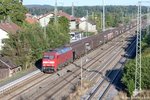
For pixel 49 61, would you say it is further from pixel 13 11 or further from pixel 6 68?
pixel 13 11

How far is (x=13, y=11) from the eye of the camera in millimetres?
82812

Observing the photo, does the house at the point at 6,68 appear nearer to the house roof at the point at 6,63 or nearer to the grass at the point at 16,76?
the house roof at the point at 6,63

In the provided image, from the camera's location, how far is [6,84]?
144 ft

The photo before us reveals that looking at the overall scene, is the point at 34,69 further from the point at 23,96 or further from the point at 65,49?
the point at 23,96

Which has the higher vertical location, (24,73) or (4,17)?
(4,17)

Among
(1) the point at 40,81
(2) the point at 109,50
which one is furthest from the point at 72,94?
(2) the point at 109,50

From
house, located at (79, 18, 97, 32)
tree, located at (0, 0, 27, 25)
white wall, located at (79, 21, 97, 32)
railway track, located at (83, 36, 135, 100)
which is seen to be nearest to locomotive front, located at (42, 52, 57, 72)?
railway track, located at (83, 36, 135, 100)

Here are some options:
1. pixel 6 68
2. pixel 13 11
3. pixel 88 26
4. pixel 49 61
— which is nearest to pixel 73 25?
pixel 88 26

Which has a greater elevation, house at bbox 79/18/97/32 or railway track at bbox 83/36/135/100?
house at bbox 79/18/97/32

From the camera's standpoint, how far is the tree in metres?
80.0

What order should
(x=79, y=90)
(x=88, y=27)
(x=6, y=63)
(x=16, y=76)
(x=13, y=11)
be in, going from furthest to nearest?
(x=88, y=27)
(x=13, y=11)
(x=6, y=63)
(x=16, y=76)
(x=79, y=90)

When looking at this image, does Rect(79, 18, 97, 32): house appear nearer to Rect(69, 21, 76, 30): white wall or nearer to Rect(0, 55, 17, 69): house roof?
Rect(69, 21, 76, 30): white wall

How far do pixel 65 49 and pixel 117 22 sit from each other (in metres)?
115

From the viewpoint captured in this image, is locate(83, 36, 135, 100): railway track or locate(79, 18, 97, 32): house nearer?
locate(83, 36, 135, 100): railway track
